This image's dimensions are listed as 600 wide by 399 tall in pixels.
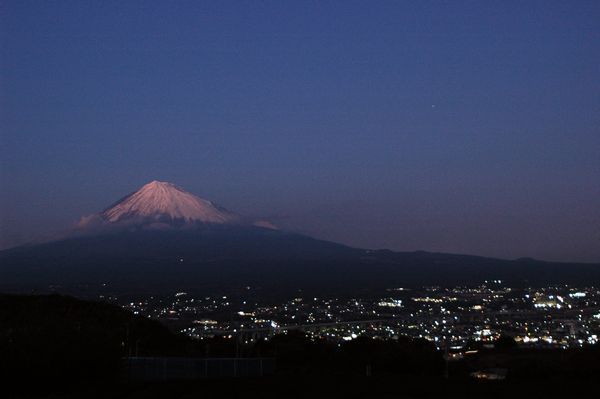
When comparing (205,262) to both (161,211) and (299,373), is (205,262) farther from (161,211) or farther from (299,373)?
(299,373)

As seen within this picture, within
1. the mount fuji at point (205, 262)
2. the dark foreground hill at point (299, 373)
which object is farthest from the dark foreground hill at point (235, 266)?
the dark foreground hill at point (299, 373)

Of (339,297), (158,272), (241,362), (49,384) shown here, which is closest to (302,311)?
(339,297)

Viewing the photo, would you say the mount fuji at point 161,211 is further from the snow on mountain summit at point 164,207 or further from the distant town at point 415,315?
the distant town at point 415,315

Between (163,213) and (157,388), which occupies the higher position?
(163,213)

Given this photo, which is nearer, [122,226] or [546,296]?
[546,296]

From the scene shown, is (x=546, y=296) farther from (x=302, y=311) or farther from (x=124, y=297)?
(x=124, y=297)

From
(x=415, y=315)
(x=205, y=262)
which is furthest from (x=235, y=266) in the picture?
(x=415, y=315)
